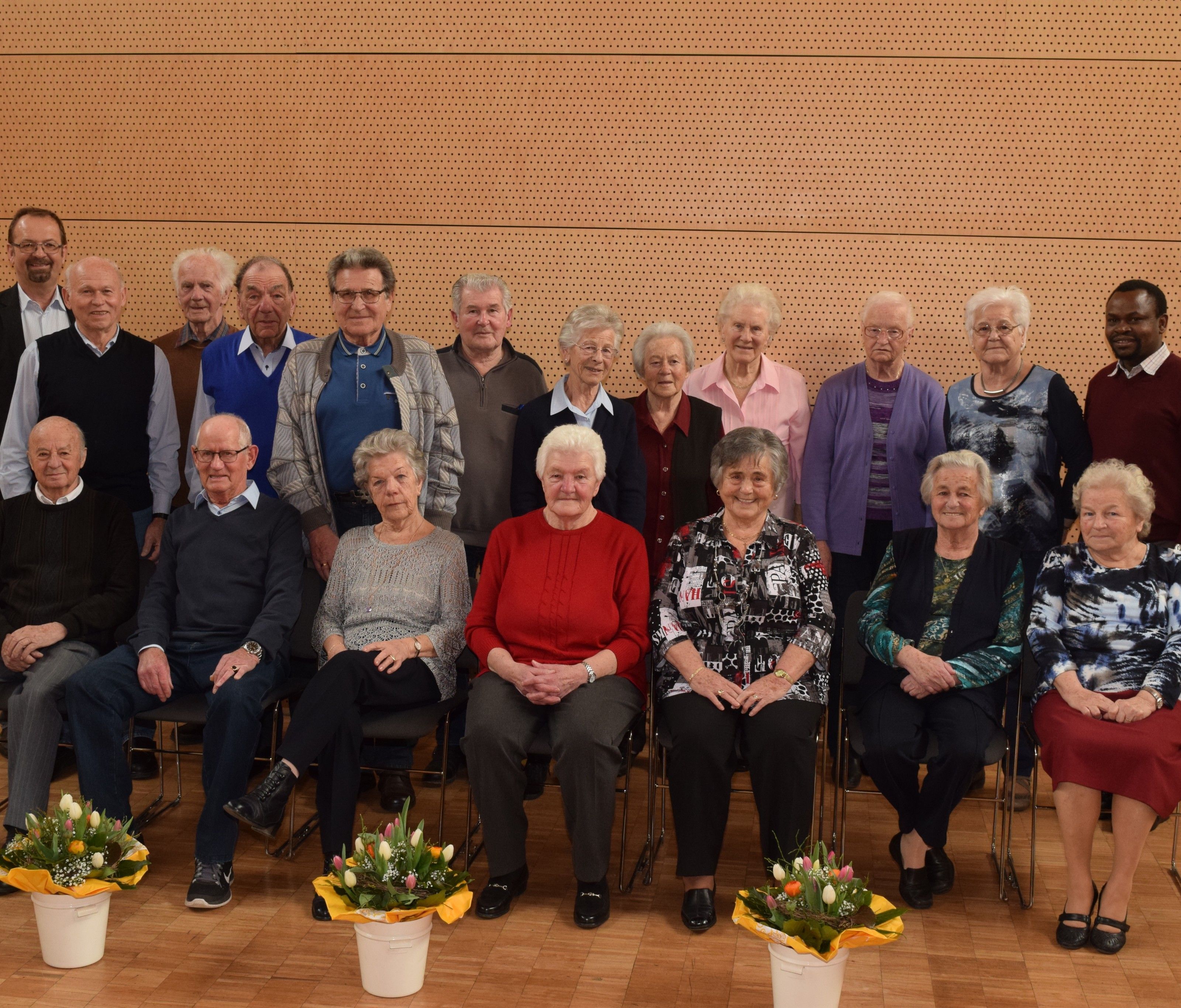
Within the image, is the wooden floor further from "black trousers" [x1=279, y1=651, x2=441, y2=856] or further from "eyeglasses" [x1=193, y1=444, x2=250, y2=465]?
"eyeglasses" [x1=193, y1=444, x2=250, y2=465]

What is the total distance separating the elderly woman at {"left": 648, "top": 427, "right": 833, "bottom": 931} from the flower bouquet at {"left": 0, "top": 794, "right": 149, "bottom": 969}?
4.71 feet

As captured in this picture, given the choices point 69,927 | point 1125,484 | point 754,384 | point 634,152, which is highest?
point 634,152

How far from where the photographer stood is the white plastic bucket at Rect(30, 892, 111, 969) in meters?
2.68

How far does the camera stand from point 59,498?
3668mm

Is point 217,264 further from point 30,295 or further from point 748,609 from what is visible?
point 748,609

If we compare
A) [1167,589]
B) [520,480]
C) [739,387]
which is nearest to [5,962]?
[520,480]

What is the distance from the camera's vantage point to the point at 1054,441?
147 inches

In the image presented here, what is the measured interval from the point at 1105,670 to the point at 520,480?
6.16ft

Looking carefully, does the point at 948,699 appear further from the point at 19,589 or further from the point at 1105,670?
the point at 19,589

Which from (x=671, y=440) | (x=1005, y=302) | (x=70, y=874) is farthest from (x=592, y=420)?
(x=70, y=874)

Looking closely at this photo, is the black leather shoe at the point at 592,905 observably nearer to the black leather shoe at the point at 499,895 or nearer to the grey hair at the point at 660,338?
the black leather shoe at the point at 499,895

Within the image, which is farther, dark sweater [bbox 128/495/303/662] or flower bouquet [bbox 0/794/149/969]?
dark sweater [bbox 128/495/303/662]

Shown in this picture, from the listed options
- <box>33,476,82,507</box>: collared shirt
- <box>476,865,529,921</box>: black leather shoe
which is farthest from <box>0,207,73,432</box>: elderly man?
<box>476,865,529,921</box>: black leather shoe

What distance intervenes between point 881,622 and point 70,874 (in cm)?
228
